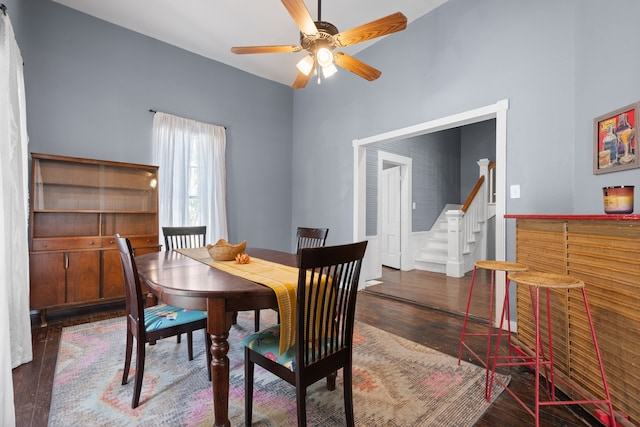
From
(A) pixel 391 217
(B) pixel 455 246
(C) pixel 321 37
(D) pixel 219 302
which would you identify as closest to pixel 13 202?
(D) pixel 219 302

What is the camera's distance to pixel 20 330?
2102 millimetres

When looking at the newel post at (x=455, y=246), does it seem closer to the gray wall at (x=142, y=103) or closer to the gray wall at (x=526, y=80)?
the gray wall at (x=526, y=80)

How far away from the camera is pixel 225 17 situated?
11.0 feet

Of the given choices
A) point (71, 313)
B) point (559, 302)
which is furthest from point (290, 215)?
point (559, 302)

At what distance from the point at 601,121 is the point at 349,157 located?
2.69 meters

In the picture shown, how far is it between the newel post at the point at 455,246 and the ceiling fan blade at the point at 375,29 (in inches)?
148

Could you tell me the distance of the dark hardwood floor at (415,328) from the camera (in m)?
1.56

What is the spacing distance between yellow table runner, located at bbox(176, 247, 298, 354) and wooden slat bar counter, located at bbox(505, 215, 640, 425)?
1.52 m

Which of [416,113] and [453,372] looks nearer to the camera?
[453,372]

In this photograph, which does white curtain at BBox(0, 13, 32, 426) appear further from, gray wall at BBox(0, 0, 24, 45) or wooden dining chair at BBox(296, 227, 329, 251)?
wooden dining chair at BBox(296, 227, 329, 251)

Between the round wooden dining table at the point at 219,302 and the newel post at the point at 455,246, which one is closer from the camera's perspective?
the round wooden dining table at the point at 219,302

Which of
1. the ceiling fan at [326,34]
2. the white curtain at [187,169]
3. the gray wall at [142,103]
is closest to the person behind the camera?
the ceiling fan at [326,34]

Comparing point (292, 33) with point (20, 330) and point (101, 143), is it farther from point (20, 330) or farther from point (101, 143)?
point (20, 330)

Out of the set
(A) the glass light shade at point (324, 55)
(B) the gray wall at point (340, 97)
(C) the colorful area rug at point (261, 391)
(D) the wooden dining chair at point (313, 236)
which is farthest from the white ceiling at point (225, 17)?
(C) the colorful area rug at point (261, 391)
